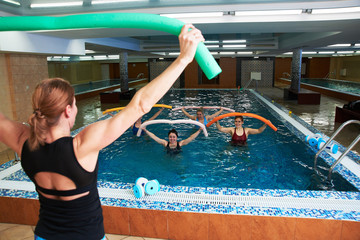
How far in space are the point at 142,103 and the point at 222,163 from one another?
4.86 m

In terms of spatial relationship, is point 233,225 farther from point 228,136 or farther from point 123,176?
point 228,136

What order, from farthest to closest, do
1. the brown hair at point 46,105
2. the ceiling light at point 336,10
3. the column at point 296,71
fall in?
the column at point 296,71
the ceiling light at point 336,10
the brown hair at point 46,105

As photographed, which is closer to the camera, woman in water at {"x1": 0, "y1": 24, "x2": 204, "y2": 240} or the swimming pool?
woman in water at {"x1": 0, "y1": 24, "x2": 204, "y2": 240}

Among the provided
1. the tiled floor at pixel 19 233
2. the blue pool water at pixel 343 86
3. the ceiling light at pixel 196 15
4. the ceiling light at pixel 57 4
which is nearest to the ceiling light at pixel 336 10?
the ceiling light at pixel 196 15

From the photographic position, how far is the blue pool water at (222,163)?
4.90 meters

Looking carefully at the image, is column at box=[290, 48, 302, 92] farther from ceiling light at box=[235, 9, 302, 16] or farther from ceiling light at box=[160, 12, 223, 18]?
ceiling light at box=[160, 12, 223, 18]

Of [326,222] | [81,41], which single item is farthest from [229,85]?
[326,222]

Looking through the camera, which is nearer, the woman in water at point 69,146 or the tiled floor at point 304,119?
the woman in water at point 69,146

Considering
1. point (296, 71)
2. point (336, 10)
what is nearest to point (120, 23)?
point (336, 10)

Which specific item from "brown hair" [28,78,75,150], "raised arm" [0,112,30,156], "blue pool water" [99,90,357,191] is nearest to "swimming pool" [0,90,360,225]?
"blue pool water" [99,90,357,191]

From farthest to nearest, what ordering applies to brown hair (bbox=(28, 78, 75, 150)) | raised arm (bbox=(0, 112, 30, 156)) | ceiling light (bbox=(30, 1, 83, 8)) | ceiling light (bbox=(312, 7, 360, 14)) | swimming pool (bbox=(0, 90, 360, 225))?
ceiling light (bbox=(312, 7, 360, 14)) → ceiling light (bbox=(30, 1, 83, 8)) → swimming pool (bbox=(0, 90, 360, 225)) → raised arm (bbox=(0, 112, 30, 156)) → brown hair (bbox=(28, 78, 75, 150))

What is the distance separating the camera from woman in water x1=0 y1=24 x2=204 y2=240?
1.06 m

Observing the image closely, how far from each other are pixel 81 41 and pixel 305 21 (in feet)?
18.0

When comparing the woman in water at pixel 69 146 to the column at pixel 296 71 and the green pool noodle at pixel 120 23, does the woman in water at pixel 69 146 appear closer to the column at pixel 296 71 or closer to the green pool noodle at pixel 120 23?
the green pool noodle at pixel 120 23
